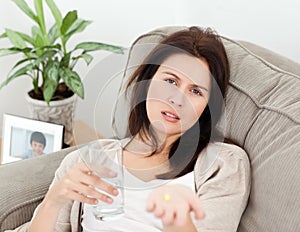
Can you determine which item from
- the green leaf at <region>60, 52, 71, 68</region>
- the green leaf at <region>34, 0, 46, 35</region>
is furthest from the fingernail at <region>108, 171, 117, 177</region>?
the green leaf at <region>34, 0, 46, 35</region>

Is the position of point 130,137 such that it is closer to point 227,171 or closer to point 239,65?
point 227,171

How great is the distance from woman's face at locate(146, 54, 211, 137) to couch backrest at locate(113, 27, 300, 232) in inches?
2.6

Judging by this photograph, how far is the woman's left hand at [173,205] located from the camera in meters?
0.67

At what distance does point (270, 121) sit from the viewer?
1.17 m

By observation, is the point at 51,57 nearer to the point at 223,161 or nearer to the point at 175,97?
the point at 223,161

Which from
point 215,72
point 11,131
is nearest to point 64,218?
point 215,72

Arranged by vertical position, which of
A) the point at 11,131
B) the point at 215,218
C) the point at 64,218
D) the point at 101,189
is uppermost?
the point at 101,189

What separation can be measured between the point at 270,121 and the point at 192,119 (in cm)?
32

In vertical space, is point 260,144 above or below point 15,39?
above

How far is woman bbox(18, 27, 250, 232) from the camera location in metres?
0.86

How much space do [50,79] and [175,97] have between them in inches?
40.5

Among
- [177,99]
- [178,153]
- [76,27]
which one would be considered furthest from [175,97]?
[76,27]

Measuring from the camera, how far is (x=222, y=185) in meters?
1.15

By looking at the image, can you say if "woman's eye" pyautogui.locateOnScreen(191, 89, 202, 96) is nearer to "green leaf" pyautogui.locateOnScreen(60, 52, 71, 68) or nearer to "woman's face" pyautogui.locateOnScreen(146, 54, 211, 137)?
"woman's face" pyautogui.locateOnScreen(146, 54, 211, 137)
